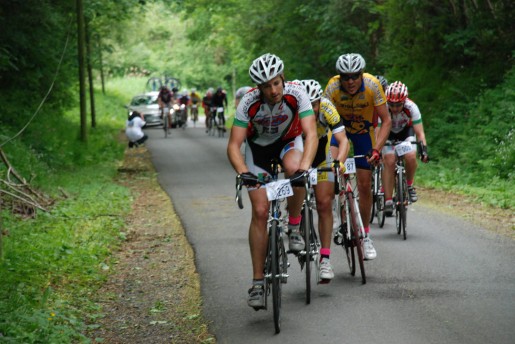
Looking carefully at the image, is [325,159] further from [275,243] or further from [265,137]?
[275,243]

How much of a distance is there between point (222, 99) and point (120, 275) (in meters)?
26.9

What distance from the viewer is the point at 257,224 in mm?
7148

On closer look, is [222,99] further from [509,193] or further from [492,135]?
[509,193]

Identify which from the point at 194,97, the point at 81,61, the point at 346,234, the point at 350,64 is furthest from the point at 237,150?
the point at 194,97

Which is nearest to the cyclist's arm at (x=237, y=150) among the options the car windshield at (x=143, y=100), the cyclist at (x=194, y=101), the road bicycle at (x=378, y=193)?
the road bicycle at (x=378, y=193)

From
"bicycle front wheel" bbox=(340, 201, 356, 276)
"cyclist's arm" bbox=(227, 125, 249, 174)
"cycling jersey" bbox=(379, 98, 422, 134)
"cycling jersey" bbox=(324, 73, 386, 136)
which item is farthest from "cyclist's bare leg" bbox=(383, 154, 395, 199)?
"cyclist's arm" bbox=(227, 125, 249, 174)

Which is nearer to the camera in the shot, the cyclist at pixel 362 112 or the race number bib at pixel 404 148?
the cyclist at pixel 362 112

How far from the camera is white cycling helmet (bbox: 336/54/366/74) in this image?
9.01m

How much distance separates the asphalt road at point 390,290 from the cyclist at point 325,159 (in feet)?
1.22

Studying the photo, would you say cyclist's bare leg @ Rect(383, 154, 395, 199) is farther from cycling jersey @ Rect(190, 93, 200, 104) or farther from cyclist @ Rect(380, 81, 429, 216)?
cycling jersey @ Rect(190, 93, 200, 104)

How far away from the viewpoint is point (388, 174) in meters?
11.5

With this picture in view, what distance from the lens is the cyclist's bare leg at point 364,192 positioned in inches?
378

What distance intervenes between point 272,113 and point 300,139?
1.60ft

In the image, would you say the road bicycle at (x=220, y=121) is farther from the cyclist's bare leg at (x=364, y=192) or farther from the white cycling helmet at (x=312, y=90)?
the white cycling helmet at (x=312, y=90)
